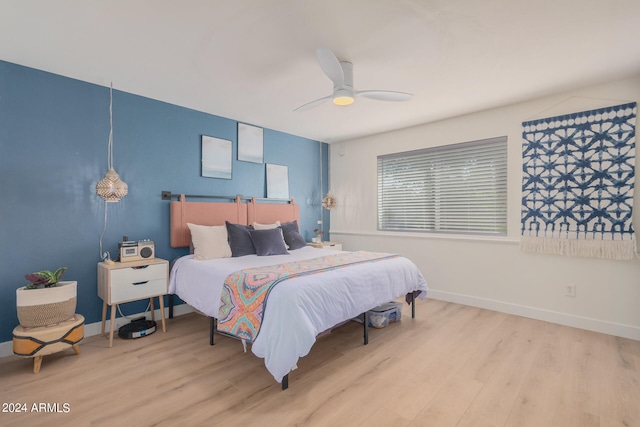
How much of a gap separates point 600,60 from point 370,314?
3.04m

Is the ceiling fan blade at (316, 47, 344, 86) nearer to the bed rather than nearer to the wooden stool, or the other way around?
the bed

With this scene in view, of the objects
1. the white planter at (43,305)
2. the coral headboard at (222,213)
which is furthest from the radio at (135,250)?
the white planter at (43,305)

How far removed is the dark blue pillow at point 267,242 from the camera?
3547mm

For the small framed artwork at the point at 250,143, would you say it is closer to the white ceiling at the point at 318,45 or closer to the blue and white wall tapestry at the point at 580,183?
the white ceiling at the point at 318,45

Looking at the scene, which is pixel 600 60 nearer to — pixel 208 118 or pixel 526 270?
pixel 526 270

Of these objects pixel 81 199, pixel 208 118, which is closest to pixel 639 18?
pixel 208 118

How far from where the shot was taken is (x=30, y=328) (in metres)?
2.39

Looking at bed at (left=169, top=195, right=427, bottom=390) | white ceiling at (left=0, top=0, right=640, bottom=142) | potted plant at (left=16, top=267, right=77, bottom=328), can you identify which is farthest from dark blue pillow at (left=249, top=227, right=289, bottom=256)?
potted plant at (left=16, top=267, right=77, bottom=328)

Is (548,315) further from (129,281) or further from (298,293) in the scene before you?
(129,281)

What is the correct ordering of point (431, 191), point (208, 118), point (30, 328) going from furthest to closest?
point (431, 191), point (208, 118), point (30, 328)

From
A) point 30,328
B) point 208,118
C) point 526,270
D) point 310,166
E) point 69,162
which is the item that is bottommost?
point 30,328

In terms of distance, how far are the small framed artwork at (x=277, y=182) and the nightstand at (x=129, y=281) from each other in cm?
198

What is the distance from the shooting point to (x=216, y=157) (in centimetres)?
406

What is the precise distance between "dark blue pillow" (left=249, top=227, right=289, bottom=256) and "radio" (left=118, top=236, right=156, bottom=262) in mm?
1064
